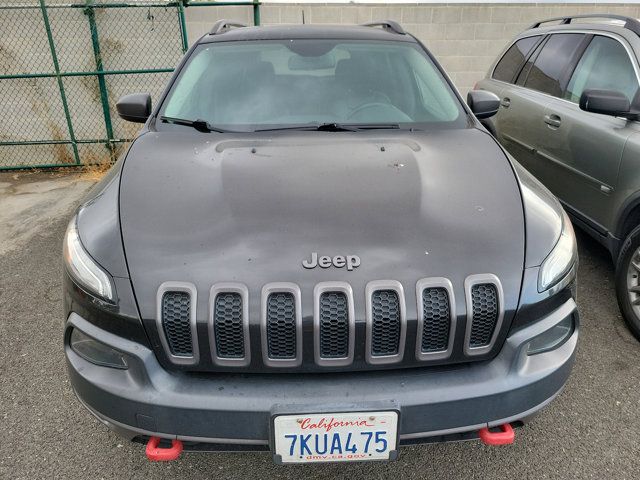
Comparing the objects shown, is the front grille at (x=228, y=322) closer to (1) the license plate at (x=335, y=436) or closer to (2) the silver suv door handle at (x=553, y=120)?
(1) the license plate at (x=335, y=436)

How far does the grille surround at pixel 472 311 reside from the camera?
5.20 ft

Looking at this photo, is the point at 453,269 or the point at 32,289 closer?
the point at 453,269

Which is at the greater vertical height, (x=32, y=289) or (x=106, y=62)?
(x=106, y=62)

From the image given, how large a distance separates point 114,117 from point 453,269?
5.92m

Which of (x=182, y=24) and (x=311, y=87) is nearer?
(x=311, y=87)

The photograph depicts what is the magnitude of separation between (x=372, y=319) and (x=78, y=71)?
6031 millimetres

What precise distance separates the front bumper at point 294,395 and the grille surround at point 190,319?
0.06m

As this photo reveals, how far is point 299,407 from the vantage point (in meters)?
1.54

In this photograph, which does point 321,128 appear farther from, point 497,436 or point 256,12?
point 256,12

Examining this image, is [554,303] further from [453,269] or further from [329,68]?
[329,68]

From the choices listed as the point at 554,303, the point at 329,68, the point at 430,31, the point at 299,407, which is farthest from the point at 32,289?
the point at 430,31

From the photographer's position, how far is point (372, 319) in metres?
1.55

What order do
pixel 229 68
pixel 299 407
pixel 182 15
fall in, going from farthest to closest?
pixel 182 15
pixel 229 68
pixel 299 407

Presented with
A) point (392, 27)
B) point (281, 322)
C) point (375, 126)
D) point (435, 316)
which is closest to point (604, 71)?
point (392, 27)
